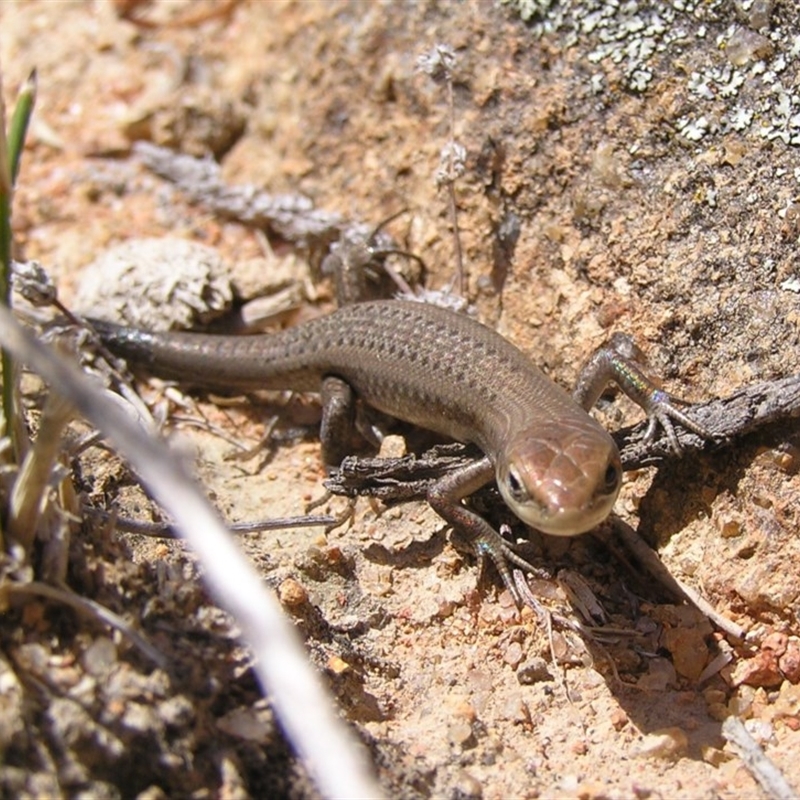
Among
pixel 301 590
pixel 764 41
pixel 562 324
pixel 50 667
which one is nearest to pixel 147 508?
pixel 301 590

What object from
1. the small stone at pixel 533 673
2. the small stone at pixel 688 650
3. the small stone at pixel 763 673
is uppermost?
the small stone at pixel 533 673

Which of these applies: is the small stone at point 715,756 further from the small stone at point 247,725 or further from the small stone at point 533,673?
the small stone at point 247,725

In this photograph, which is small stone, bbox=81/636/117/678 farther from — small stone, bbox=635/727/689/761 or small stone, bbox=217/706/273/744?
small stone, bbox=635/727/689/761

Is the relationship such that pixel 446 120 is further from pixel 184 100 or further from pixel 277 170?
pixel 184 100

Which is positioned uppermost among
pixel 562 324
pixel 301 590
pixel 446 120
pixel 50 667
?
pixel 446 120

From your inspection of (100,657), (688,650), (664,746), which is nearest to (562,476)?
(688,650)

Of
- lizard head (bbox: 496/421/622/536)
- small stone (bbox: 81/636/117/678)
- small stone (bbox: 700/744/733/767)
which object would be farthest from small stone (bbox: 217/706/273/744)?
small stone (bbox: 700/744/733/767)

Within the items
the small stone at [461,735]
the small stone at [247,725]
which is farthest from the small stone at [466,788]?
the small stone at [247,725]
